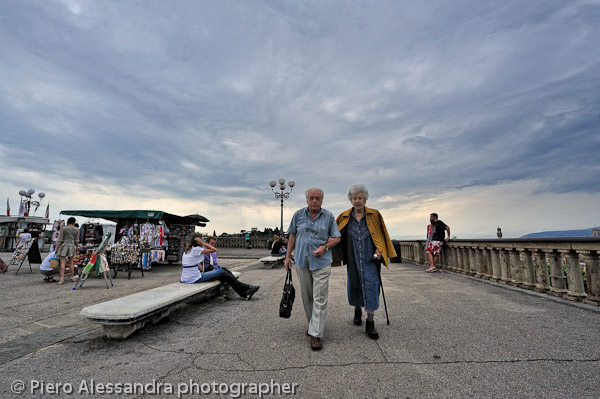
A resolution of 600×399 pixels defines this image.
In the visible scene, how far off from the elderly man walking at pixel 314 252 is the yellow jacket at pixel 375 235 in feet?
1.66

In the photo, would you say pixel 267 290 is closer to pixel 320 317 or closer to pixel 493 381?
pixel 320 317

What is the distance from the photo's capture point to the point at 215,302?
578cm

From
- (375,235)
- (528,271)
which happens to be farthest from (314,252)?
(528,271)

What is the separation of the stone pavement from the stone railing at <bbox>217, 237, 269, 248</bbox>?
25.9m

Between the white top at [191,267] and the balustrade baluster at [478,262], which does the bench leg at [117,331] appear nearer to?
the white top at [191,267]

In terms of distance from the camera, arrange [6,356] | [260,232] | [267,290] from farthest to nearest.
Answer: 1. [260,232]
2. [267,290]
3. [6,356]

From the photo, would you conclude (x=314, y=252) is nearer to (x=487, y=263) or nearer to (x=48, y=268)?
(x=487, y=263)

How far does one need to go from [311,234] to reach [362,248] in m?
0.77

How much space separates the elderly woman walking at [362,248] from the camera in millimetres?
3689

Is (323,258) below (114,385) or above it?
above

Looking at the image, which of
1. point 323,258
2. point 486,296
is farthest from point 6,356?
point 486,296

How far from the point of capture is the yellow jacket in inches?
147

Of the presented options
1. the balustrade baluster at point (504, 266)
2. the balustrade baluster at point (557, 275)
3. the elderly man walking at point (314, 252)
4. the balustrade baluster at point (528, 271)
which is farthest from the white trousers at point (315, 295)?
the balustrade baluster at point (504, 266)

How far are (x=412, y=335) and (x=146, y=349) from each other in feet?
10.1
